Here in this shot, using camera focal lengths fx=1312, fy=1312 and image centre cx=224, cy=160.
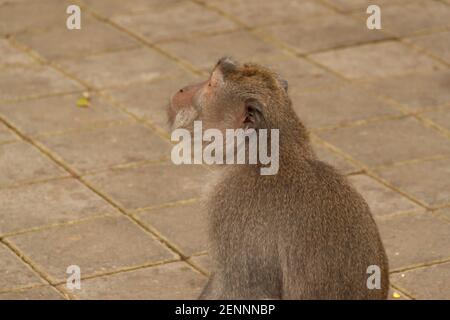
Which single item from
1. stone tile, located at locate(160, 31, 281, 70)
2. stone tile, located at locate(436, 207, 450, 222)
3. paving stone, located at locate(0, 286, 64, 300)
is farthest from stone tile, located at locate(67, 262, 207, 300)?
stone tile, located at locate(160, 31, 281, 70)

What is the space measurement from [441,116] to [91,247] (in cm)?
305

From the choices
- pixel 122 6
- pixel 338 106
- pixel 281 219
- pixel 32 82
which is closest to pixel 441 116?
pixel 338 106

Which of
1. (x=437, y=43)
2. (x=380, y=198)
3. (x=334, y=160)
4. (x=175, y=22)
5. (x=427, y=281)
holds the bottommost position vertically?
(x=427, y=281)

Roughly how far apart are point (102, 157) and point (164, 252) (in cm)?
132

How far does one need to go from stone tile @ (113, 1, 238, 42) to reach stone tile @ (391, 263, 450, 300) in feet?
12.7

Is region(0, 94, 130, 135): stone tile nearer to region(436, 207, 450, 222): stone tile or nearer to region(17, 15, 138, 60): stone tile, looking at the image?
region(17, 15, 138, 60): stone tile

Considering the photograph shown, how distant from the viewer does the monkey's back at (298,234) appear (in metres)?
5.53

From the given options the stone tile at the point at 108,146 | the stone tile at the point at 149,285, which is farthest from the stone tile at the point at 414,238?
the stone tile at the point at 108,146

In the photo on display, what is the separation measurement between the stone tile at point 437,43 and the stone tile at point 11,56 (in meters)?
3.08

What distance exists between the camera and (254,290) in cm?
562

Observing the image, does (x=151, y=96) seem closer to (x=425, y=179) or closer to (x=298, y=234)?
(x=425, y=179)

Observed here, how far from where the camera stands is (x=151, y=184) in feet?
26.4

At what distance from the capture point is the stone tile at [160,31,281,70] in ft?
32.8

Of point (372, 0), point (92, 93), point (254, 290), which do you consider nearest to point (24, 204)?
point (92, 93)
